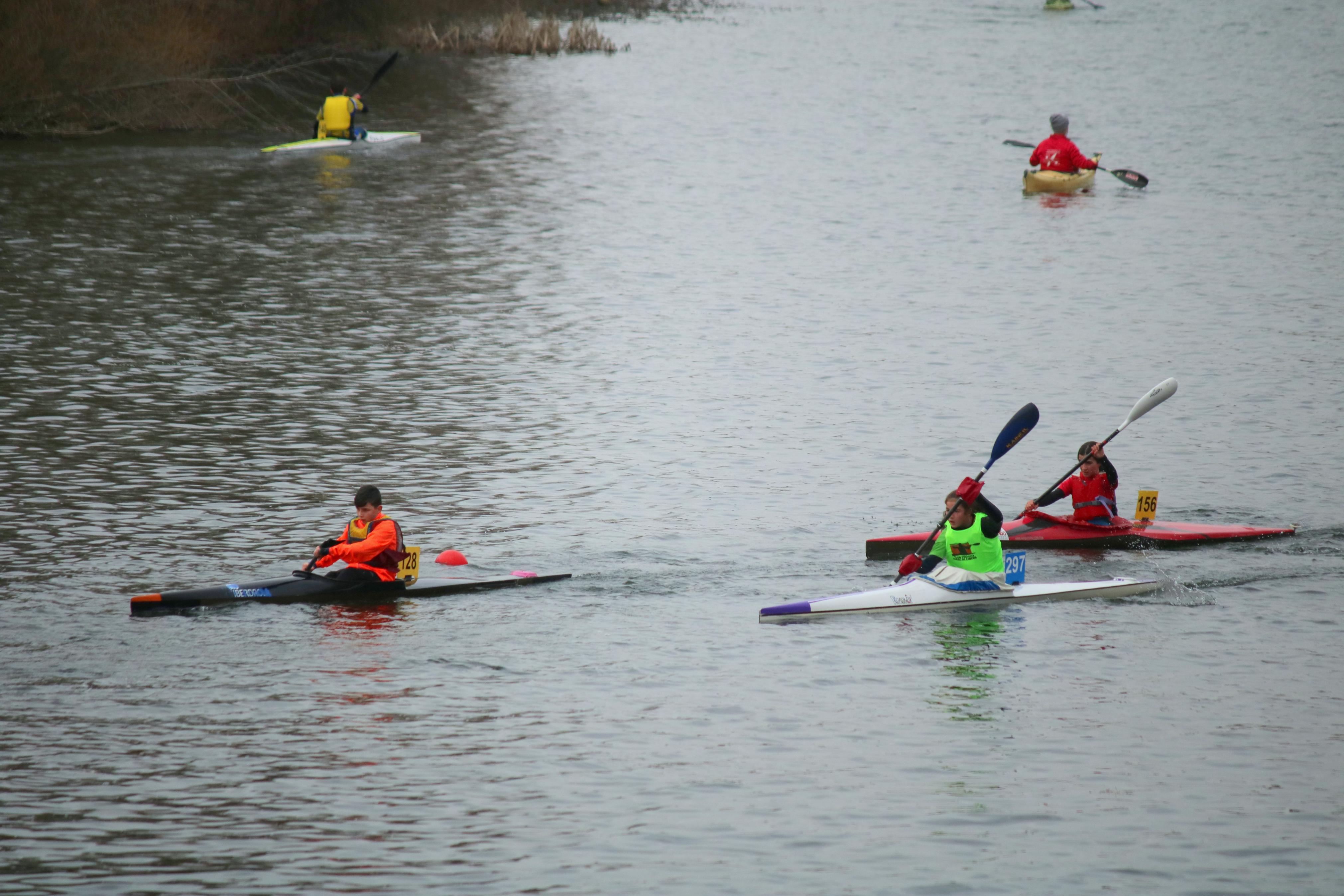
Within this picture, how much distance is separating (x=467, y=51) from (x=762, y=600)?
5183 centimetres

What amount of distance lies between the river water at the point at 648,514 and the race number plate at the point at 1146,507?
51 cm

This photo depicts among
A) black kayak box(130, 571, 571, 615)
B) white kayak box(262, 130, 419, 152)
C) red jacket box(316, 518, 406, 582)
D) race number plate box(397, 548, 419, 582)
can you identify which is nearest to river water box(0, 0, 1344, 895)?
black kayak box(130, 571, 571, 615)

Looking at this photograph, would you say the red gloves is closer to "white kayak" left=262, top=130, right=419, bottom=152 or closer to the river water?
the river water

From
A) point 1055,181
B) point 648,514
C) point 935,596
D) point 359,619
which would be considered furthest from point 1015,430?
point 1055,181

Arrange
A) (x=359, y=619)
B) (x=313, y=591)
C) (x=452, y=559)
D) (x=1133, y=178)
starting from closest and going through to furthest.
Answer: (x=359, y=619) < (x=313, y=591) < (x=452, y=559) < (x=1133, y=178)

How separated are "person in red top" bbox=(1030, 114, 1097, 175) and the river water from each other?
1062 mm

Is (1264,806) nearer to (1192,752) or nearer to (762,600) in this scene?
(1192,752)

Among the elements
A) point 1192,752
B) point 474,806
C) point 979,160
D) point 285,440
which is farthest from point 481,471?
point 979,160

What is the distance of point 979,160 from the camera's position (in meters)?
45.8

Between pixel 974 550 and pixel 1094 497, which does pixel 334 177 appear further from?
pixel 974 550

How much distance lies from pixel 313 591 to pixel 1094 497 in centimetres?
831

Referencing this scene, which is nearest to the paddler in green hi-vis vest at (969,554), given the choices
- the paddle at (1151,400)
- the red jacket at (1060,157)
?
the paddle at (1151,400)

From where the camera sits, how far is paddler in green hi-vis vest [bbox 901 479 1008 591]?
14.5 m

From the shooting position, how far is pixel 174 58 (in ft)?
136
